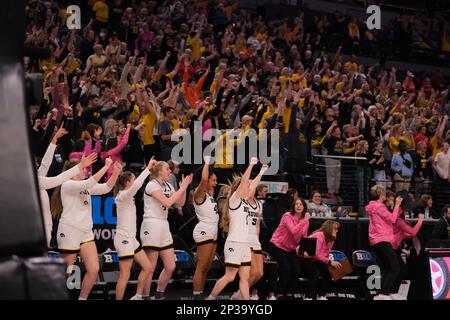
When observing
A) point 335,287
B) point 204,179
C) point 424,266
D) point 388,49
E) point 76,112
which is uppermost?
point 388,49

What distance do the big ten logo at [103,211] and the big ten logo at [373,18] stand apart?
12.5 m

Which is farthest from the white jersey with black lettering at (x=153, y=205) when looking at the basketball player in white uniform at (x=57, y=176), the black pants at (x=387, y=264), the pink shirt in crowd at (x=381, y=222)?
the black pants at (x=387, y=264)

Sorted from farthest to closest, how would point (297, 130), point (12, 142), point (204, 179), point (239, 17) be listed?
point (239, 17) < point (297, 130) < point (204, 179) < point (12, 142)

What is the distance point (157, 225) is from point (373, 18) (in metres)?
13.7

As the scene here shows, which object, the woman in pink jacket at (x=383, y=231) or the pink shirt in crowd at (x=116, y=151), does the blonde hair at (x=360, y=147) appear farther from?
the pink shirt in crowd at (x=116, y=151)

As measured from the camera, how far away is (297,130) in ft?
43.1

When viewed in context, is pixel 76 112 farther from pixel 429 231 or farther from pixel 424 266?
pixel 429 231

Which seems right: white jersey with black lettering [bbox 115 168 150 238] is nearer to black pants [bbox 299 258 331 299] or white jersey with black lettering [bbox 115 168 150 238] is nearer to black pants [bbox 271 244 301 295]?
black pants [bbox 271 244 301 295]

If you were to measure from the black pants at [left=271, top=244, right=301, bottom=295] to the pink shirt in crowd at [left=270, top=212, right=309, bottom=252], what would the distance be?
0.08m

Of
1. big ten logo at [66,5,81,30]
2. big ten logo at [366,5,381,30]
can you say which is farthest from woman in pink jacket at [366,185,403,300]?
big ten logo at [366,5,381,30]

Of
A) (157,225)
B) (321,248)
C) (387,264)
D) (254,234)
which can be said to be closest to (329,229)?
(321,248)

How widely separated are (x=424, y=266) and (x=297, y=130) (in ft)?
13.2

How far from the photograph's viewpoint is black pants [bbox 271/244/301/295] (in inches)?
440

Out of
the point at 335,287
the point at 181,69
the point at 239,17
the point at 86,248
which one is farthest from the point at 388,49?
the point at 86,248
